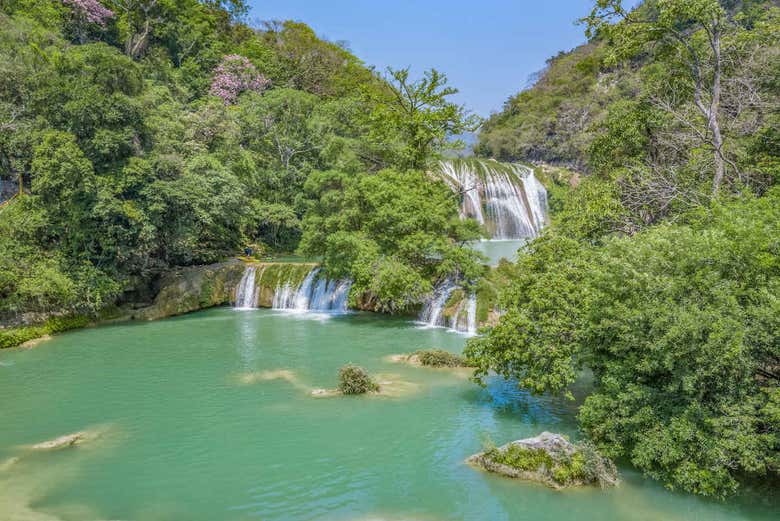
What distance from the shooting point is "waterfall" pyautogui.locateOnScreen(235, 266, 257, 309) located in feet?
82.5

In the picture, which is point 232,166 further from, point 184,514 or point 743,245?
point 743,245

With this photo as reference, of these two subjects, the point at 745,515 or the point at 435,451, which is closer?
the point at 745,515

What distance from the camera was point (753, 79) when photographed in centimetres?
1320

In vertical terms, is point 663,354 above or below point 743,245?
below

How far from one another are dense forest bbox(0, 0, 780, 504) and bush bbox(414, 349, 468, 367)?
2.68m

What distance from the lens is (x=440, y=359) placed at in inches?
601

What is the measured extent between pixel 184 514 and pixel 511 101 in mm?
68708

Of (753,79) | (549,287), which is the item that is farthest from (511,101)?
(549,287)

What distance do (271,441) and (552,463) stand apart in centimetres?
544

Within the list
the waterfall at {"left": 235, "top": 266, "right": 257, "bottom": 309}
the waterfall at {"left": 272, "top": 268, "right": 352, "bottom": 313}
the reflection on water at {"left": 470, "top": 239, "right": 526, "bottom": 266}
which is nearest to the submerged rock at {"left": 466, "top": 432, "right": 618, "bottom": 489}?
the waterfall at {"left": 272, "top": 268, "right": 352, "bottom": 313}

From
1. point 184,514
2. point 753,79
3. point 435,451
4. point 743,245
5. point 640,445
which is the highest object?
point 753,79

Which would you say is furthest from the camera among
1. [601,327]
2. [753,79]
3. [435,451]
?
[753,79]

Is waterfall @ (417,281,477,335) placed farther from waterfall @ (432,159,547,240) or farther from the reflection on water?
waterfall @ (432,159,547,240)

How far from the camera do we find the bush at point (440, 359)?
15188 millimetres
